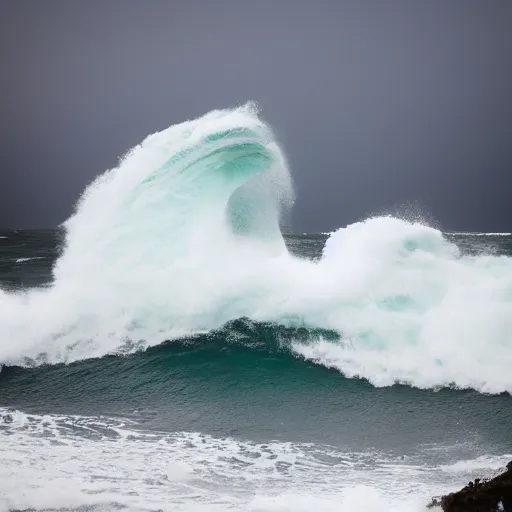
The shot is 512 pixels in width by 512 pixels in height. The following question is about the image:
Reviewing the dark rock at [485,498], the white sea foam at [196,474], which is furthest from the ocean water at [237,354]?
the dark rock at [485,498]

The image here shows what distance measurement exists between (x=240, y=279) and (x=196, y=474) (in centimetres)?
674

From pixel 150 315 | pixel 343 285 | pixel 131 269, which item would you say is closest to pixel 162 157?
pixel 131 269

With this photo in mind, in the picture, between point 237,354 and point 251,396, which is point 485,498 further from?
point 237,354

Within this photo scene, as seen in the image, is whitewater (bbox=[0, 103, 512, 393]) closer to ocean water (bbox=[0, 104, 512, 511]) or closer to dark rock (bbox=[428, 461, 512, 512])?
ocean water (bbox=[0, 104, 512, 511])

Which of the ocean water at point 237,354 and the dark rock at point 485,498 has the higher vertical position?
the ocean water at point 237,354

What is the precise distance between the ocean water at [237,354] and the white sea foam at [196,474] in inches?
1.2

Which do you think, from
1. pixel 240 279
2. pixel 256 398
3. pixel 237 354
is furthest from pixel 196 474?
pixel 240 279

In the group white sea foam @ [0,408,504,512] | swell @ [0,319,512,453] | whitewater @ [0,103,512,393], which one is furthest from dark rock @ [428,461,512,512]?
whitewater @ [0,103,512,393]

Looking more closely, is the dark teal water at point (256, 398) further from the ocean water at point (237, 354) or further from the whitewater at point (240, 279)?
the whitewater at point (240, 279)

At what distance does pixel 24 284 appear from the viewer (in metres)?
21.5

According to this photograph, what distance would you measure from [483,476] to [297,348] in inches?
218

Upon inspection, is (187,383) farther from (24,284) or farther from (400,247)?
(24,284)

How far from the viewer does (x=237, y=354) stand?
11406 millimetres

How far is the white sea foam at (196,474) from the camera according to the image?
18.7 feet
